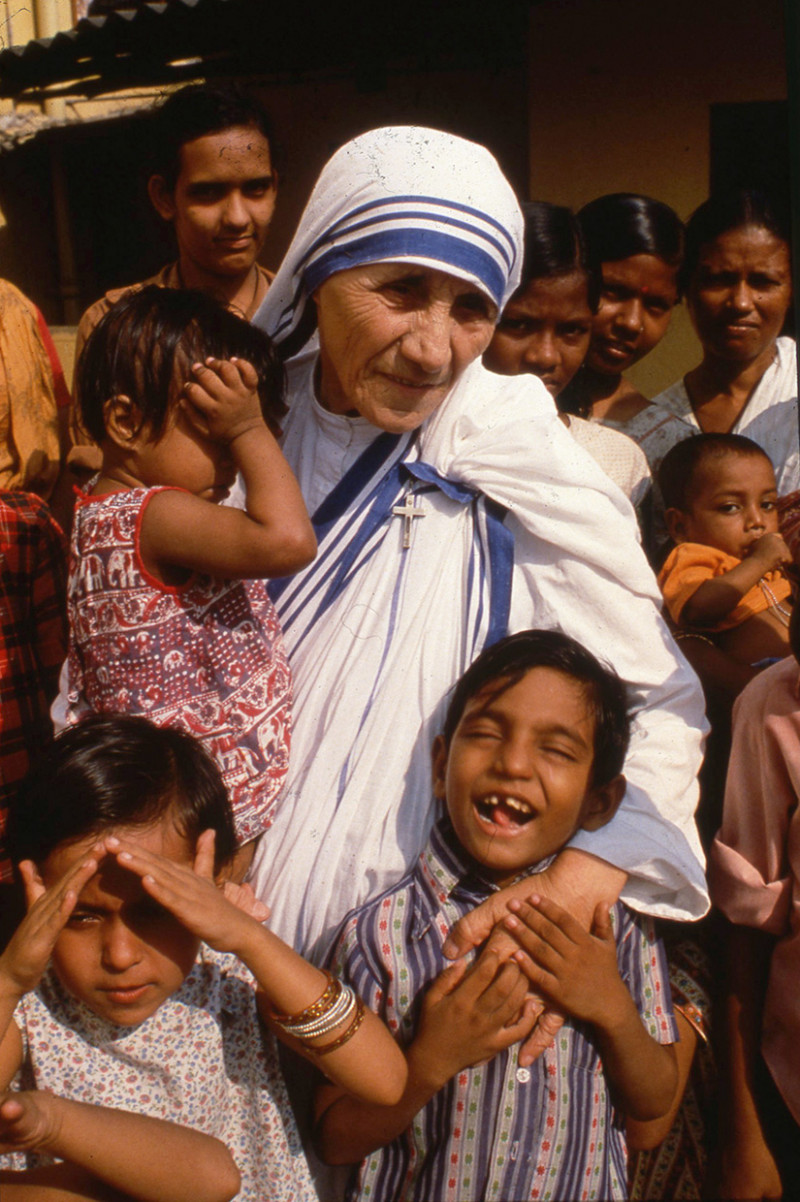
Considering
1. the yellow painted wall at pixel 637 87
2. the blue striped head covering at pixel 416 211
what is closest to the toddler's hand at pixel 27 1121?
the blue striped head covering at pixel 416 211

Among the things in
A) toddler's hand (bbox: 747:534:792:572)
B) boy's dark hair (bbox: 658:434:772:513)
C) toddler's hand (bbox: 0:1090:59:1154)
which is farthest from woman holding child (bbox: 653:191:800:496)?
toddler's hand (bbox: 0:1090:59:1154)

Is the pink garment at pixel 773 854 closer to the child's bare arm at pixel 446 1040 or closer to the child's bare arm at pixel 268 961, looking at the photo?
the child's bare arm at pixel 446 1040

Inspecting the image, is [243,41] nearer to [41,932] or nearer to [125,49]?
[125,49]

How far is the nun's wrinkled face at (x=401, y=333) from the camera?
2.04m

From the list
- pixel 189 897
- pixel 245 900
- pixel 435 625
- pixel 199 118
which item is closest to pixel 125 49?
pixel 199 118

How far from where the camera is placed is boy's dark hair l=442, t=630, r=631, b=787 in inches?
77.1

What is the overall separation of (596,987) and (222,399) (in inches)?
49.3

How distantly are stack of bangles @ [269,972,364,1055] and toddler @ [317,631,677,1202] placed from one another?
0.49 feet

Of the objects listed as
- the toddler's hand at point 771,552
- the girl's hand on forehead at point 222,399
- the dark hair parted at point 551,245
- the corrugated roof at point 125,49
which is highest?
the corrugated roof at point 125,49

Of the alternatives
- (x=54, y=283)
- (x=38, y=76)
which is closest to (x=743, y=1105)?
(x=38, y=76)

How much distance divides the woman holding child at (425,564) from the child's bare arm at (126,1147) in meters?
0.39

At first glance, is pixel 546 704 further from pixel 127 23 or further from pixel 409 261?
pixel 127 23

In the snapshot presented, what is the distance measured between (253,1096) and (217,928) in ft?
1.64

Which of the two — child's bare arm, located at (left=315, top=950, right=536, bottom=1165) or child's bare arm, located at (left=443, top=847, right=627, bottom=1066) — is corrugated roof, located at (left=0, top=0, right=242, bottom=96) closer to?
child's bare arm, located at (left=443, top=847, right=627, bottom=1066)
